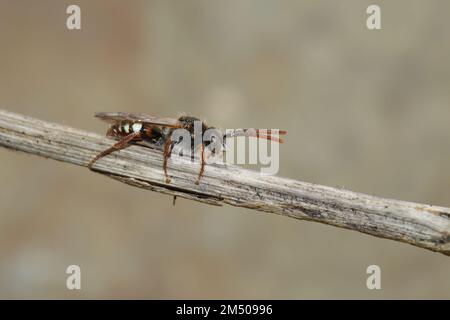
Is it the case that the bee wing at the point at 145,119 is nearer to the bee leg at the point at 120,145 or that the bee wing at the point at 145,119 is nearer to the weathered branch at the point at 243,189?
the bee leg at the point at 120,145

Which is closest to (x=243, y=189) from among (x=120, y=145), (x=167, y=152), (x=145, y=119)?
(x=167, y=152)

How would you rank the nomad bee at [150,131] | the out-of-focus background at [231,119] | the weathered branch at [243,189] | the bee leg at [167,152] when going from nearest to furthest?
the weathered branch at [243,189] < the bee leg at [167,152] < the nomad bee at [150,131] < the out-of-focus background at [231,119]

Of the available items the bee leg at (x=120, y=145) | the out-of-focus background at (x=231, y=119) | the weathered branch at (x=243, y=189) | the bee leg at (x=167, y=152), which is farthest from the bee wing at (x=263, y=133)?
the out-of-focus background at (x=231, y=119)

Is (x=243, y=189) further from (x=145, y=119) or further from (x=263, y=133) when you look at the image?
(x=145, y=119)

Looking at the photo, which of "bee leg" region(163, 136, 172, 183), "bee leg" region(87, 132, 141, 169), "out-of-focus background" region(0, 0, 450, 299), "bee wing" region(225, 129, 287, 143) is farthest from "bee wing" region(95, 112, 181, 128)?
"out-of-focus background" region(0, 0, 450, 299)

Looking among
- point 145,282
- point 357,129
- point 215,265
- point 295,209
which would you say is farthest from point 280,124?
point 295,209

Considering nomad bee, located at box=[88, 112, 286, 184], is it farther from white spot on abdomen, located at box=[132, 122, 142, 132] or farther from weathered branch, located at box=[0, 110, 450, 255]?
weathered branch, located at box=[0, 110, 450, 255]
